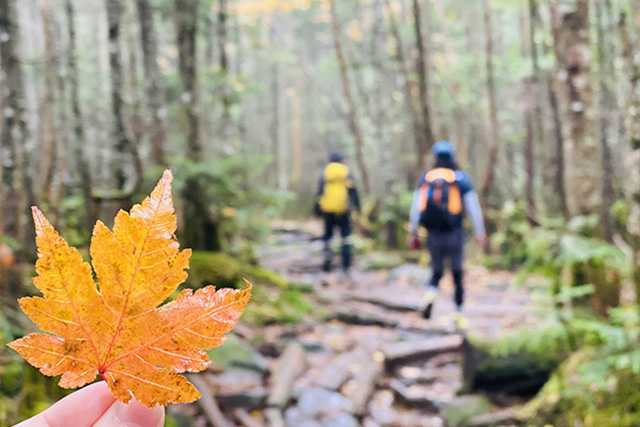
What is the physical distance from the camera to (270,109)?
3122 cm

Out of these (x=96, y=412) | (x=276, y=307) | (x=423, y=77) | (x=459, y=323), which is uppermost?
(x=423, y=77)

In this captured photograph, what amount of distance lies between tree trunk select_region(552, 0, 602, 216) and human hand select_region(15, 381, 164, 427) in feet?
15.8

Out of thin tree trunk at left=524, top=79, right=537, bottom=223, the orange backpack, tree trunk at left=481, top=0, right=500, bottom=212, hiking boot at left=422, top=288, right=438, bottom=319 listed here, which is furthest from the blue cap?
thin tree trunk at left=524, top=79, right=537, bottom=223

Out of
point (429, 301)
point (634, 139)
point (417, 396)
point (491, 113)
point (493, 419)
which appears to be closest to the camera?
point (634, 139)

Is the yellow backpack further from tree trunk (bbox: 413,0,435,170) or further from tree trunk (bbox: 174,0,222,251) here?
tree trunk (bbox: 174,0,222,251)

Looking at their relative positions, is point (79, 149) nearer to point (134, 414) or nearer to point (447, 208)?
point (134, 414)

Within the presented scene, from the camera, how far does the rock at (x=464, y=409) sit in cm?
425

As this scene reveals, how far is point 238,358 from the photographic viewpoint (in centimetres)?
484

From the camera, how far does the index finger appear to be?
2.73 ft

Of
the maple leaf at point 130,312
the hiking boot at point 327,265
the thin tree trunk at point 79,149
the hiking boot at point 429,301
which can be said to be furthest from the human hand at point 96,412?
the hiking boot at point 327,265

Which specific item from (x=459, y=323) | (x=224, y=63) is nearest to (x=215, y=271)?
(x=459, y=323)

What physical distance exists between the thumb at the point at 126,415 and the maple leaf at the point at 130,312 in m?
0.12

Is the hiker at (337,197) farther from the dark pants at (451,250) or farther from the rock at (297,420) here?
the rock at (297,420)

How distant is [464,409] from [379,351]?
185cm
